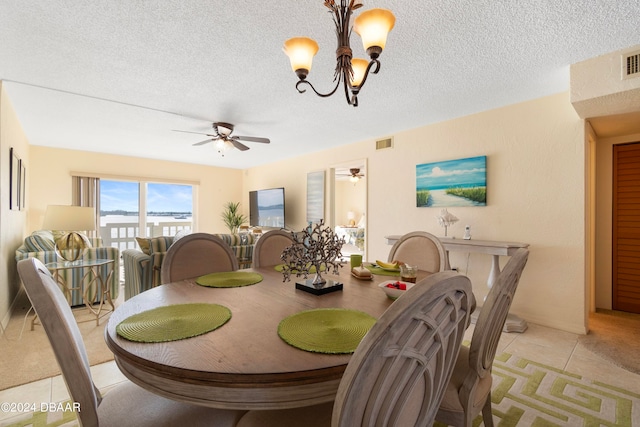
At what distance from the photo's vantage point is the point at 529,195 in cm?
304

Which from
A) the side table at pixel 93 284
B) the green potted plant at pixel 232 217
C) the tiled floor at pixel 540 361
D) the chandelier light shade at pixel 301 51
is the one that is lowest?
the tiled floor at pixel 540 361

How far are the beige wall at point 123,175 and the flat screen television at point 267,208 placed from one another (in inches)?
38.7

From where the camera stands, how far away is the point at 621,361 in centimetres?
220

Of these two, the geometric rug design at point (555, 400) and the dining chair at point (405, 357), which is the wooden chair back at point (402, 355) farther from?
the geometric rug design at point (555, 400)

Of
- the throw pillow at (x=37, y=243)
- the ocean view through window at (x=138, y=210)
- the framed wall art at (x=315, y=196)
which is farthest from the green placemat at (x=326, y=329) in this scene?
the ocean view through window at (x=138, y=210)

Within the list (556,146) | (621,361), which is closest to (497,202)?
(556,146)

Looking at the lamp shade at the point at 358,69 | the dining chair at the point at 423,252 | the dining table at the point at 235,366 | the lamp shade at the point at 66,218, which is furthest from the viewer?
the lamp shade at the point at 66,218

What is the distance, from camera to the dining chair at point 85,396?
2.53 feet

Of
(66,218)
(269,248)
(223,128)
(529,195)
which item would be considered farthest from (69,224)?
(529,195)

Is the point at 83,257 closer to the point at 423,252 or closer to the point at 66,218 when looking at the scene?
the point at 66,218

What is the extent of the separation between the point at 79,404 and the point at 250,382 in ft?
1.68

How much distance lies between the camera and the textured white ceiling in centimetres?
176

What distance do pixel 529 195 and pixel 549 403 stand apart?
2039 mm

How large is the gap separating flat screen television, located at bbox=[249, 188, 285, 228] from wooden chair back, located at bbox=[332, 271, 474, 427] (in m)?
5.50
